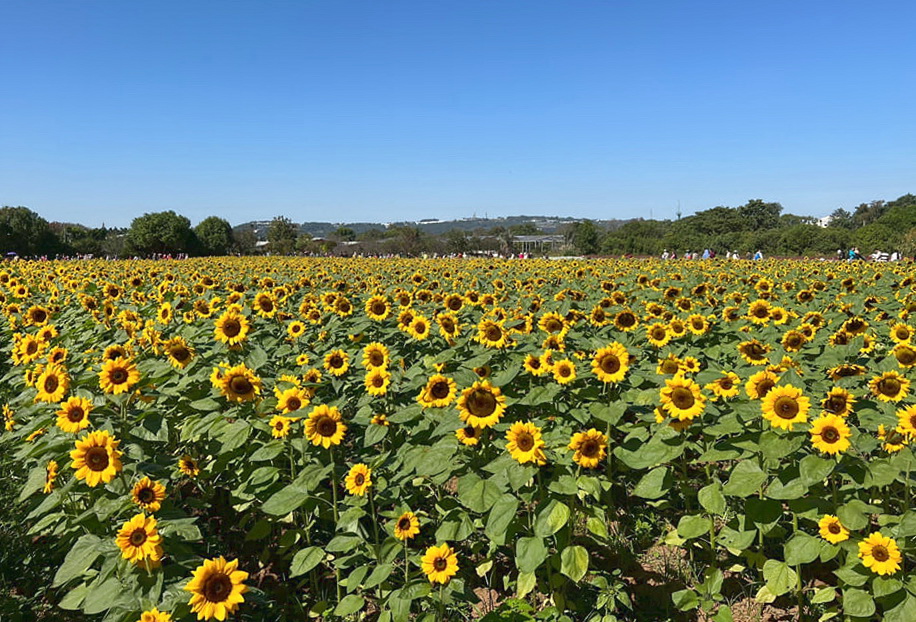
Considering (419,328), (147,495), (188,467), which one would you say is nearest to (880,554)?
(147,495)

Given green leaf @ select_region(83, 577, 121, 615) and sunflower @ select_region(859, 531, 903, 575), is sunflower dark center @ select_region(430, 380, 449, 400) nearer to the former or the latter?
green leaf @ select_region(83, 577, 121, 615)

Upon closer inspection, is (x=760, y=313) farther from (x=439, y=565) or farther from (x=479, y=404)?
(x=439, y=565)

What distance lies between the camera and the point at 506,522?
8.50 feet

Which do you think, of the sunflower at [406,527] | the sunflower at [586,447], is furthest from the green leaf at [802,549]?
the sunflower at [406,527]

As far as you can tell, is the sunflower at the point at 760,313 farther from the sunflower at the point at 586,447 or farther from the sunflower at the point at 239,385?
the sunflower at the point at 239,385

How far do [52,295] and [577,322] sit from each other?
27.1 ft

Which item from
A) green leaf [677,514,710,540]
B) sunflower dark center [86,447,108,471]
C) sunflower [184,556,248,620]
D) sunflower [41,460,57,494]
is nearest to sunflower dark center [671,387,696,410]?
green leaf [677,514,710,540]

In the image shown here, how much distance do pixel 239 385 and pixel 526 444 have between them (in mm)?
1858

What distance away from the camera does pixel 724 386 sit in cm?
340

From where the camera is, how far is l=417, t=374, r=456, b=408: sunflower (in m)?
3.34

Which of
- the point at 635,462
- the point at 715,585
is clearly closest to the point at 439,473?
the point at 635,462

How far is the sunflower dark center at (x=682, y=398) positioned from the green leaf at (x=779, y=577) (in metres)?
0.88

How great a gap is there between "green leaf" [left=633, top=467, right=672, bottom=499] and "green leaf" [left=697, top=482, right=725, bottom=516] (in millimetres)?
184

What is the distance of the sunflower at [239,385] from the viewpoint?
343cm
